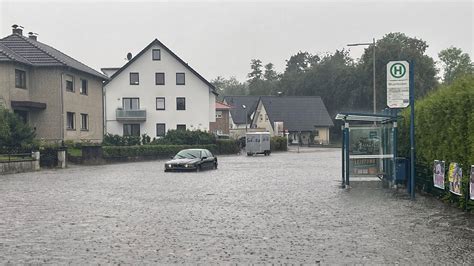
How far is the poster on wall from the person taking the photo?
13.9m

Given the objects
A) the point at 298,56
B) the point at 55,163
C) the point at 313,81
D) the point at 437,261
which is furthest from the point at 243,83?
the point at 437,261

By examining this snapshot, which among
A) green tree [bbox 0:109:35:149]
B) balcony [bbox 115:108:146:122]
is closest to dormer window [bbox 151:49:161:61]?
balcony [bbox 115:108:146:122]

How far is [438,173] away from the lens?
14266mm

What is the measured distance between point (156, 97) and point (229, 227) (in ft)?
172

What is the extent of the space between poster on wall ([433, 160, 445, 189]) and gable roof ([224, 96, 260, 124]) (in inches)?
3490

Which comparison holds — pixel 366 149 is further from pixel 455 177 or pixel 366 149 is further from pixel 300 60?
pixel 300 60

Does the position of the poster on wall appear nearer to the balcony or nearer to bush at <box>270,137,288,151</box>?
bush at <box>270,137,288,151</box>

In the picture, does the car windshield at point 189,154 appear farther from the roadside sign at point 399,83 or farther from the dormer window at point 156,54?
the dormer window at point 156,54

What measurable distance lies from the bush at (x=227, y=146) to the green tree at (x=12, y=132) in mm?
24768

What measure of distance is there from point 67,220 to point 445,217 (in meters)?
7.72

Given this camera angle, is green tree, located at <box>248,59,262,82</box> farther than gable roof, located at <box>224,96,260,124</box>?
Yes

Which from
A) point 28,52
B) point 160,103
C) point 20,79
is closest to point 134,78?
point 160,103

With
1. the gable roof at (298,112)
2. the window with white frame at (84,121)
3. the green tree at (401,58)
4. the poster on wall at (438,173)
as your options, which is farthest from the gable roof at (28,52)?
the gable roof at (298,112)

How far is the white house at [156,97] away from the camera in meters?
60.9
